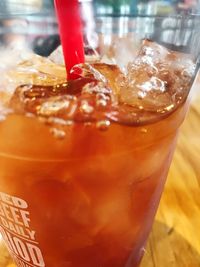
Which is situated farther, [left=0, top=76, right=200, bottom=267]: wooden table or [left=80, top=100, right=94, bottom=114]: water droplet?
[left=0, top=76, right=200, bottom=267]: wooden table

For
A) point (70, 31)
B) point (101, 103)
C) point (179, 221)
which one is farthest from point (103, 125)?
point (179, 221)

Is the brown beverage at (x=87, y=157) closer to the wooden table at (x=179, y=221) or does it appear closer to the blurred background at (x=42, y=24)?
the wooden table at (x=179, y=221)

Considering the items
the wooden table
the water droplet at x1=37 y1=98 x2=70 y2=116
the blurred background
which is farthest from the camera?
the blurred background

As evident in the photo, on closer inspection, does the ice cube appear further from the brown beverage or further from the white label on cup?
the white label on cup

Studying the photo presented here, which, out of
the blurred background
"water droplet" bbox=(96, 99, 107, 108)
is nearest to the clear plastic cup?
"water droplet" bbox=(96, 99, 107, 108)

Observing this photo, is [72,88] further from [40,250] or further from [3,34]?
[3,34]

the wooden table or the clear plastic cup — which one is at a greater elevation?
the clear plastic cup

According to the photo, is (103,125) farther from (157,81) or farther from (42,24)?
(42,24)
